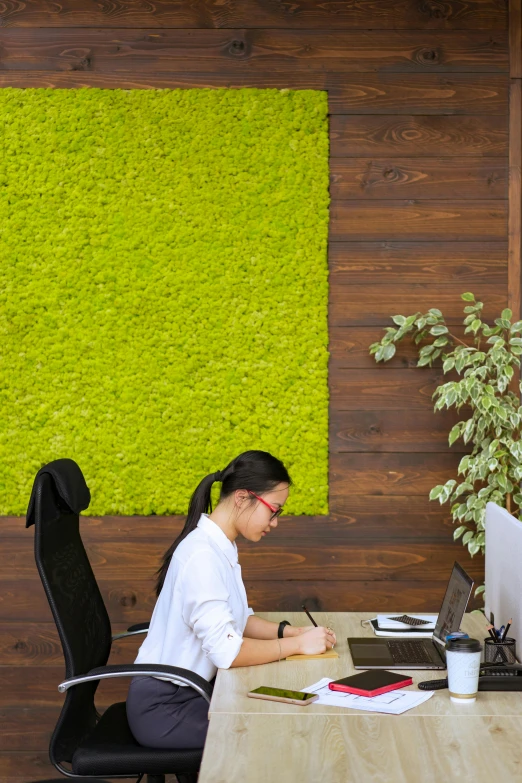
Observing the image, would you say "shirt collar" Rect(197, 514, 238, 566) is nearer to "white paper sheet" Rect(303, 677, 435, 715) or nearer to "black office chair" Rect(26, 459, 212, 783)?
"black office chair" Rect(26, 459, 212, 783)

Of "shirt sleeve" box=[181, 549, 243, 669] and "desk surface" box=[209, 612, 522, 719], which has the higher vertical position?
"shirt sleeve" box=[181, 549, 243, 669]

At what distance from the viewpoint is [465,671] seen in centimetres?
183

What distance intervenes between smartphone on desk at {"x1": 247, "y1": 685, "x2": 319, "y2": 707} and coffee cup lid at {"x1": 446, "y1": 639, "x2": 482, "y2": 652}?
0.31 meters

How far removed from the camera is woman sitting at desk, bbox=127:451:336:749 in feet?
6.79

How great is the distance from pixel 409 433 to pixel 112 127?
5.79 feet

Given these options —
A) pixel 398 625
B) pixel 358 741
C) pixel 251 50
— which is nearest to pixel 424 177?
pixel 251 50

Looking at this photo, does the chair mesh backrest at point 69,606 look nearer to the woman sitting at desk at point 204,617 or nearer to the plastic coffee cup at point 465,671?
the woman sitting at desk at point 204,617

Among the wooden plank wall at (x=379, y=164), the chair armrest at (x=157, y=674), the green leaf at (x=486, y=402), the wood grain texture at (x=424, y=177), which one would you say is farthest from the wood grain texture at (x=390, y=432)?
the chair armrest at (x=157, y=674)

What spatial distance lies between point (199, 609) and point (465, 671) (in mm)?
637

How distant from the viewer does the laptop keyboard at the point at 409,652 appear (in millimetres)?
2148

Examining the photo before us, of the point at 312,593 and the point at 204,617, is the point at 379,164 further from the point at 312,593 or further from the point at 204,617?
the point at 204,617

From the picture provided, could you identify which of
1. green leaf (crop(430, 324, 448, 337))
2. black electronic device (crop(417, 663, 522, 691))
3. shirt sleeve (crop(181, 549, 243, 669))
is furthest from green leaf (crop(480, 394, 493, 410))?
shirt sleeve (crop(181, 549, 243, 669))

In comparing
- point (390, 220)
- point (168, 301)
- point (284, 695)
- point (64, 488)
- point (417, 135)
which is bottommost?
point (284, 695)

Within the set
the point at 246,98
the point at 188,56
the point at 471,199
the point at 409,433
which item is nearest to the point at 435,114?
the point at 471,199
